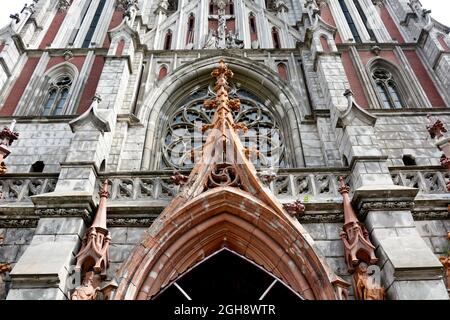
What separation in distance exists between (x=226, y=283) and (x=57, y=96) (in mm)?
10552

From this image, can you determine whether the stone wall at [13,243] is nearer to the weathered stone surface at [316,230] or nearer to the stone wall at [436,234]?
the weathered stone surface at [316,230]

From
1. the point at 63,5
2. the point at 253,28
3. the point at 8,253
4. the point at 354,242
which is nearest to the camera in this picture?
the point at 354,242

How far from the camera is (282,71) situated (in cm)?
1380

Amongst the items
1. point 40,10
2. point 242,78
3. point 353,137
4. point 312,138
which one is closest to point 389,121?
point 312,138


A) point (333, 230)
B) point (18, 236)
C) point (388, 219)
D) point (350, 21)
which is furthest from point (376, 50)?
point (18, 236)

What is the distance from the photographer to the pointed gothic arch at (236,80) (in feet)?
38.1

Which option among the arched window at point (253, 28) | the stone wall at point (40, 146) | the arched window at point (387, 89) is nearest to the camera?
the stone wall at point (40, 146)

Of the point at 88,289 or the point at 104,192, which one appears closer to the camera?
the point at 88,289

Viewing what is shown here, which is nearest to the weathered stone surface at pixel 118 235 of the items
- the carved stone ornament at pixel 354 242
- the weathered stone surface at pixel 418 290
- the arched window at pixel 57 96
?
the carved stone ornament at pixel 354 242

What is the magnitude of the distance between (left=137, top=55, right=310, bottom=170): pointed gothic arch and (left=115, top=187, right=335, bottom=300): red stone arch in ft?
11.6

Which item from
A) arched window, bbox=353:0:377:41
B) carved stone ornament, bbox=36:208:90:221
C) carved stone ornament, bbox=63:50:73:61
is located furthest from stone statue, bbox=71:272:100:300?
arched window, bbox=353:0:377:41

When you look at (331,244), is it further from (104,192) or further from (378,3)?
(378,3)

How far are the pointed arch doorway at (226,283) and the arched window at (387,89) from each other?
9331 millimetres

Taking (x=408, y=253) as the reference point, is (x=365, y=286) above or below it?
below
